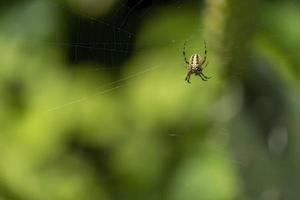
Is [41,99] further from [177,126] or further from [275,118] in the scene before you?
[275,118]

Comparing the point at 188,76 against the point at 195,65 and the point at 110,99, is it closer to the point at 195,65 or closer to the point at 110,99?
the point at 195,65

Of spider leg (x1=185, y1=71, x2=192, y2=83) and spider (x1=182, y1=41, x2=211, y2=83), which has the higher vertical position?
spider (x1=182, y1=41, x2=211, y2=83)

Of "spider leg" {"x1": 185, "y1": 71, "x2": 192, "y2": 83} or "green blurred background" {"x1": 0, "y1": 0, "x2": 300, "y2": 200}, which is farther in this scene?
"spider leg" {"x1": 185, "y1": 71, "x2": 192, "y2": 83}

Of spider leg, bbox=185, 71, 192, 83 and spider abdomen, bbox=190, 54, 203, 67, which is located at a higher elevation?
spider abdomen, bbox=190, 54, 203, 67

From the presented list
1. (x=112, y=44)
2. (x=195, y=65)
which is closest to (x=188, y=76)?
(x=195, y=65)

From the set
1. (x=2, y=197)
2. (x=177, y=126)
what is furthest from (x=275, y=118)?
(x=2, y=197)

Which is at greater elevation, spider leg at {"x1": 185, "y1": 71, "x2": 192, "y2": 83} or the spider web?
the spider web
